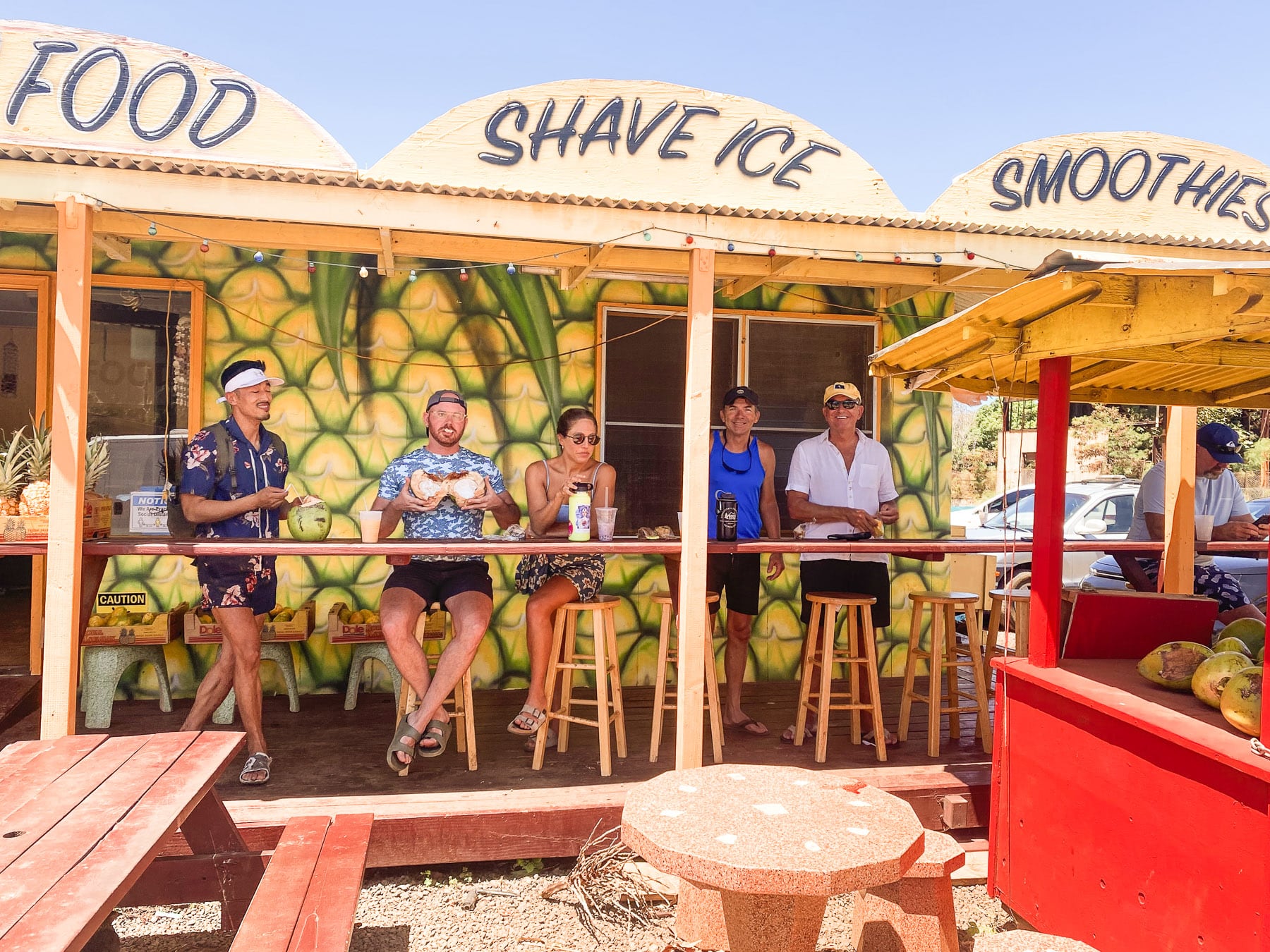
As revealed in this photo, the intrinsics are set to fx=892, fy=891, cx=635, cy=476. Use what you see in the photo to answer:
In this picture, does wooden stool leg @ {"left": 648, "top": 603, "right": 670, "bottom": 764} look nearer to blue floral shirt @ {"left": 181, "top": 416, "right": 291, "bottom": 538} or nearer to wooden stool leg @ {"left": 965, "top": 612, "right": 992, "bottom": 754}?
wooden stool leg @ {"left": 965, "top": 612, "right": 992, "bottom": 754}

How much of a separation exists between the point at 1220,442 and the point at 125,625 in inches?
256

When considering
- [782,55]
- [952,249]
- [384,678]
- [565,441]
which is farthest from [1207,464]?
[782,55]

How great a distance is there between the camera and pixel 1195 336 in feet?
8.57

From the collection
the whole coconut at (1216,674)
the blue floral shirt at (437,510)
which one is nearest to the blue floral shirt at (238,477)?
the blue floral shirt at (437,510)

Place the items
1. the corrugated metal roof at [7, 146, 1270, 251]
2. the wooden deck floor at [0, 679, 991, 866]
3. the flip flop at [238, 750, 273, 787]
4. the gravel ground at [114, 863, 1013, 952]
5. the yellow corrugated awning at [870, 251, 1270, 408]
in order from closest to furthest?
the yellow corrugated awning at [870, 251, 1270, 408] → the gravel ground at [114, 863, 1013, 952] → the corrugated metal roof at [7, 146, 1270, 251] → the wooden deck floor at [0, 679, 991, 866] → the flip flop at [238, 750, 273, 787]

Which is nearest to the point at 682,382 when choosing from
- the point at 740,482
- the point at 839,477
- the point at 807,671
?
the point at 740,482

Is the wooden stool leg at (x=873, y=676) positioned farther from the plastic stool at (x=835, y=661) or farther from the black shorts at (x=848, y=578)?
the black shorts at (x=848, y=578)

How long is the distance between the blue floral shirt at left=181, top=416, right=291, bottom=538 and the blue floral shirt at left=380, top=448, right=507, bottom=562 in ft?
1.77

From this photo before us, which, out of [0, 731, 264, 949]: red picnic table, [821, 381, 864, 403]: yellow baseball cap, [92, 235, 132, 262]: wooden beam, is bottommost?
[0, 731, 264, 949]: red picnic table

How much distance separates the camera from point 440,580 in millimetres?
4445

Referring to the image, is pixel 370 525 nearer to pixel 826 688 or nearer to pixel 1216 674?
pixel 826 688

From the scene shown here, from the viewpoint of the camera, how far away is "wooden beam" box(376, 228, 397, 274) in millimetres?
4275

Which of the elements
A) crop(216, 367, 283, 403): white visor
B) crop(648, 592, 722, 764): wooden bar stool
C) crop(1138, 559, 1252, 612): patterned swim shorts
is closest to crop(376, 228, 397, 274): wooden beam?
crop(216, 367, 283, 403): white visor

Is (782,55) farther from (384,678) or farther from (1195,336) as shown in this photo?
(1195,336)
